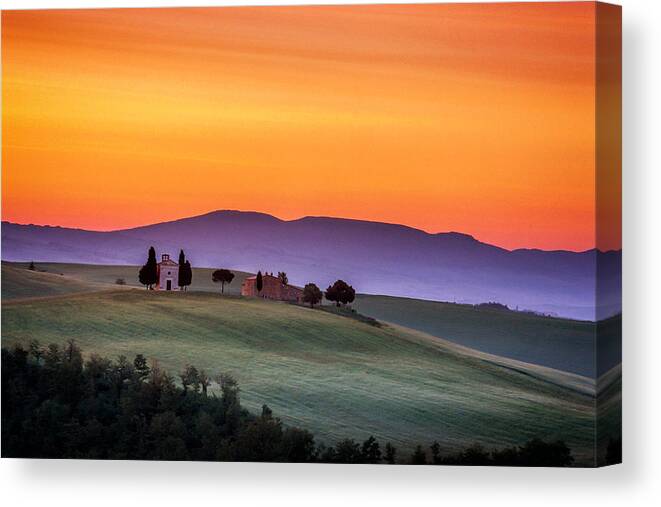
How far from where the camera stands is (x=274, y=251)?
1160cm

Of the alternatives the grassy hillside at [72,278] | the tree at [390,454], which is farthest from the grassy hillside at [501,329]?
the grassy hillside at [72,278]

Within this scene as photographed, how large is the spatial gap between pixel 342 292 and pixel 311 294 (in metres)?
0.26

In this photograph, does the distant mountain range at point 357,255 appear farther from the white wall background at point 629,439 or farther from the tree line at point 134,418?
the tree line at point 134,418

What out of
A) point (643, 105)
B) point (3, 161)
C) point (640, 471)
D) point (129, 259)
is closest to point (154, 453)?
point (129, 259)

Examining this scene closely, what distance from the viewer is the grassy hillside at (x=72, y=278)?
1172cm

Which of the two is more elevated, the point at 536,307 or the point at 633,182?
the point at 633,182

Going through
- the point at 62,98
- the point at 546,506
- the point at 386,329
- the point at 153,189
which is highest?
the point at 62,98

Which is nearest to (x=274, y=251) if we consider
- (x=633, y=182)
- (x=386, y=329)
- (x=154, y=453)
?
(x=386, y=329)

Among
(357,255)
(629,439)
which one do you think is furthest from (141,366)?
(629,439)

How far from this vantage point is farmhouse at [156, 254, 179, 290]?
11.7 m

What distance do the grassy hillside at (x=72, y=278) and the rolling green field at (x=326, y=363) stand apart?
18 mm

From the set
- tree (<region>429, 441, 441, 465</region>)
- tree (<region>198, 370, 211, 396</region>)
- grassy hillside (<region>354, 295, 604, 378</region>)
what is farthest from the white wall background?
tree (<region>198, 370, 211, 396</region>)

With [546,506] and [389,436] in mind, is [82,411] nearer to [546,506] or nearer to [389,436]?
[389,436]

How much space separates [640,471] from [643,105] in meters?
2.90
